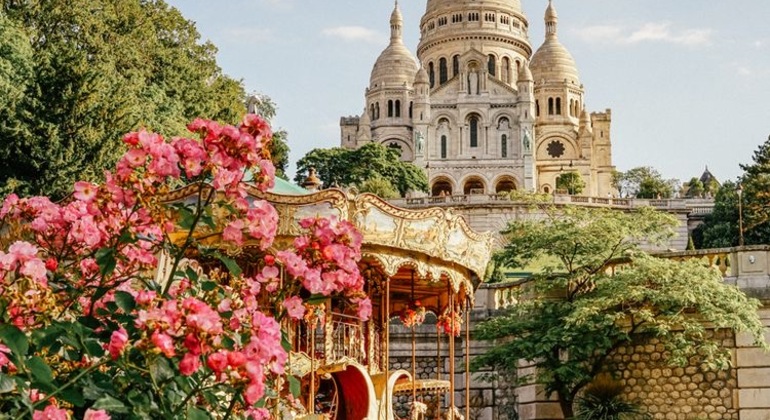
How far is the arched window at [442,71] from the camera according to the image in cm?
9006

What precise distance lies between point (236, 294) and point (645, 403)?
13309mm

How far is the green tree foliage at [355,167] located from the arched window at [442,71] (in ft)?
82.7

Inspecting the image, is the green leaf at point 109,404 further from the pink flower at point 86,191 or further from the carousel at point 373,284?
the carousel at point 373,284

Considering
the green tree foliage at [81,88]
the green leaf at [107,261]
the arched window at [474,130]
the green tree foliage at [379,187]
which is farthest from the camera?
the arched window at [474,130]

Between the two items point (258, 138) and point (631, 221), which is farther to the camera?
point (631, 221)

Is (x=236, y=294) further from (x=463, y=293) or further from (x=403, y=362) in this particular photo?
(x=403, y=362)

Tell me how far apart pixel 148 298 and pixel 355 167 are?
191 feet

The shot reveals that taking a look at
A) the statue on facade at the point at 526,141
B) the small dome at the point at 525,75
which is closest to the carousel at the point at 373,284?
the statue on facade at the point at 526,141

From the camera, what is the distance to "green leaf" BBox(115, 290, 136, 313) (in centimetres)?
594

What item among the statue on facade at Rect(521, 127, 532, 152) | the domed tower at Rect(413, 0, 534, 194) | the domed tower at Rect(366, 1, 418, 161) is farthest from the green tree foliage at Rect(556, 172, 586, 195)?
the domed tower at Rect(366, 1, 418, 161)

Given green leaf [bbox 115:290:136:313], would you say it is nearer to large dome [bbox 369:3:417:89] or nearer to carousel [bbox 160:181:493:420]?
carousel [bbox 160:181:493:420]

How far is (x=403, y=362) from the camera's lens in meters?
22.7

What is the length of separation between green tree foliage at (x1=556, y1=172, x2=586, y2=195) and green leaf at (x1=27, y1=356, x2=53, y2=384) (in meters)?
69.7

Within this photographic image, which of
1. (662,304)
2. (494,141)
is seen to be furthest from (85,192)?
(494,141)
